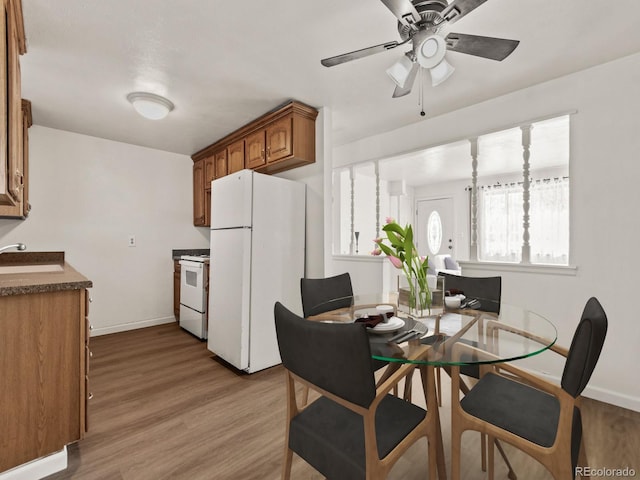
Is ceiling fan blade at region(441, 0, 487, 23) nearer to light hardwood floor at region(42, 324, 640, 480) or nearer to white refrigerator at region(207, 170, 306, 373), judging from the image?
white refrigerator at region(207, 170, 306, 373)

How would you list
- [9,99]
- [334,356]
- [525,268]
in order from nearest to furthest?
[334,356], [9,99], [525,268]

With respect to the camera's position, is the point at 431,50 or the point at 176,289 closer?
the point at 431,50

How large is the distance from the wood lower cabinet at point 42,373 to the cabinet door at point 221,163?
7.88ft

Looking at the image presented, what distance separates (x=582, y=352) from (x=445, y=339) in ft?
1.56

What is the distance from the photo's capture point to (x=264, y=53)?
204cm

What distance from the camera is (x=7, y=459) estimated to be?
4.68 feet

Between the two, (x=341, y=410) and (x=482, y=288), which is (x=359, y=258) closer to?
(x=482, y=288)

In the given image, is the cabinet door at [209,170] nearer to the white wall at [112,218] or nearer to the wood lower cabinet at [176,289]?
the white wall at [112,218]

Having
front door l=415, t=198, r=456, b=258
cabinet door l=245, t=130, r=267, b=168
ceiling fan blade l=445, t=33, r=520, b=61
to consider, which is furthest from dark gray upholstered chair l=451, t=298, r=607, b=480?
front door l=415, t=198, r=456, b=258

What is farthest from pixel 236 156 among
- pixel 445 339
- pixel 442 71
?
pixel 445 339

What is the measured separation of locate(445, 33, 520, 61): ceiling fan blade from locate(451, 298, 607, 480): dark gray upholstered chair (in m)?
1.14

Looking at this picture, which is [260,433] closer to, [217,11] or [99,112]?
[217,11]

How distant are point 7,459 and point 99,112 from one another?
2.76m

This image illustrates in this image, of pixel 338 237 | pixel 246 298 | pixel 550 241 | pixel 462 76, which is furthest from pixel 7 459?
pixel 550 241
